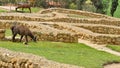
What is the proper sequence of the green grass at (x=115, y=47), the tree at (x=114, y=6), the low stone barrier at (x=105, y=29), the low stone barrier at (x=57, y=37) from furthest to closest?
the tree at (x=114, y=6), the low stone barrier at (x=105, y=29), the low stone barrier at (x=57, y=37), the green grass at (x=115, y=47)

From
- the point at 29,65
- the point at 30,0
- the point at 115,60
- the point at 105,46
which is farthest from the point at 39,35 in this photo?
the point at 30,0

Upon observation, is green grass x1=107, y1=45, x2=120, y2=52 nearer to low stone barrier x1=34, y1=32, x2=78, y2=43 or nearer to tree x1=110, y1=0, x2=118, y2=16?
low stone barrier x1=34, y1=32, x2=78, y2=43

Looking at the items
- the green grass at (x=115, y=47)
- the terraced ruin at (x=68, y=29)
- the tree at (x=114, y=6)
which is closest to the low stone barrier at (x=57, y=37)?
the terraced ruin at (x=68, y=29)

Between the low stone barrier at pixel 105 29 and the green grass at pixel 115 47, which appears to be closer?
the green grass at pixel 115 47

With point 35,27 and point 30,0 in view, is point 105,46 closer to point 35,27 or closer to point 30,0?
point 35,27

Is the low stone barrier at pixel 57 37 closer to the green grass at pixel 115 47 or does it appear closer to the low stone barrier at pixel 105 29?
the green grass at pixel 115 47

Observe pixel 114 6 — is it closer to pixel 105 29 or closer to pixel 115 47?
pixel 105 29

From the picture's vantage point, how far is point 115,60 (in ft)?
67.6

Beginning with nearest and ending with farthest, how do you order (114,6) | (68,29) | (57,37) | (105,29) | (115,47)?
1. (115,47)
2. (57,37)
3. (68,29)
4. (105,29)
5. (114,6)

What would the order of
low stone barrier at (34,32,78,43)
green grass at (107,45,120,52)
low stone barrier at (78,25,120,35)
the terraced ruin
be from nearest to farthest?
green grass at (107,45,120,52), low stone barrier at (34,32,78,43), the terraced ruin, low stone barrier at (78,25,120,35)

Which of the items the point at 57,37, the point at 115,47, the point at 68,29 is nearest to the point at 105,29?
the point at 68,29

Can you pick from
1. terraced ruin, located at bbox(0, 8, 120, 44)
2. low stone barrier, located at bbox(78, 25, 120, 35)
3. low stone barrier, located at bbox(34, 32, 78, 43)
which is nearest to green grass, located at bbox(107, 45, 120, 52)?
terraced ruin, located at bbox(0, 8, 120, 44)

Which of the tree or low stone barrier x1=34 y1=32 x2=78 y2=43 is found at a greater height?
low stone barrier x1=34 y1=32 x2=78 y2=43

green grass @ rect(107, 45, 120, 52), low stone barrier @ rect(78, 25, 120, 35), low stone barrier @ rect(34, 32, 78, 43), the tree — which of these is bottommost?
the tree
